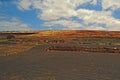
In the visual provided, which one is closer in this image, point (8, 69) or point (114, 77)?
point (114, 77)

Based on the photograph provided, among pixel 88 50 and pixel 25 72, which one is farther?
pixel 88 50

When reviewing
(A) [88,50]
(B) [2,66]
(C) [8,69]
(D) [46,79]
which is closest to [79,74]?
(D) [46,79]

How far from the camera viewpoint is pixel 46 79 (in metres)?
13.0

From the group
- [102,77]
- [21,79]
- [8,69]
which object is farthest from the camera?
[8,69]

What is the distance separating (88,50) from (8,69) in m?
16.2

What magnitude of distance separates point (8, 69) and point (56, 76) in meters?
3.78

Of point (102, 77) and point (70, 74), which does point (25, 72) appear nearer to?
point (70, 74)

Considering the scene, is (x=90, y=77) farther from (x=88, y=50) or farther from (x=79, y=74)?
(x=88, y=50)

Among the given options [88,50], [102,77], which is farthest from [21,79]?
[88,50]

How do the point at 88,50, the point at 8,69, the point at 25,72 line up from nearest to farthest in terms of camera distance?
the point at 25,72, the point at 8,69, the point at 88,50

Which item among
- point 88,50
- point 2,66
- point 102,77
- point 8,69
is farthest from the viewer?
point 88,50

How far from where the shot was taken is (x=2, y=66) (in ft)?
57.0

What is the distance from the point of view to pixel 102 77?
45.3 feet

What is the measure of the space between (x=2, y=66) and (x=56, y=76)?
5012 millimetres
